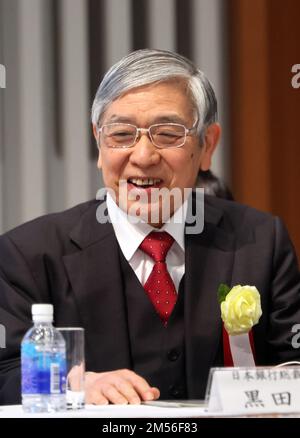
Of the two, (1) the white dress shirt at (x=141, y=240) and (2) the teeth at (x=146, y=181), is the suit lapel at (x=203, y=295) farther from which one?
(2) the teeth at (x=146, y=181)

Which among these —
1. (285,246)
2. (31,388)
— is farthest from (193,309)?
(31,388)

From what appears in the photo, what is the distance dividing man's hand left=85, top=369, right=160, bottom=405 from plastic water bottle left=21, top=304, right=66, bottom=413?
180mm

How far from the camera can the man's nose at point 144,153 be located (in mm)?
2346

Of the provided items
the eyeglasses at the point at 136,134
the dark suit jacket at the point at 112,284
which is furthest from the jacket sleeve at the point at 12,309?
the eyeglasses at the point at 136,134

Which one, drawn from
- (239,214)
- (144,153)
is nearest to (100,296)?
(144,153)

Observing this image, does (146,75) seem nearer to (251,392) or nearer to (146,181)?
(146,181)

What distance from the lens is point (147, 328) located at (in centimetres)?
231

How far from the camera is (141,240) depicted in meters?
2.39

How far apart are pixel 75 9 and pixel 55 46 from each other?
5.6 inches

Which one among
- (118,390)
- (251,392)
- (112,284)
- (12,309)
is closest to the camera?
(251,392)

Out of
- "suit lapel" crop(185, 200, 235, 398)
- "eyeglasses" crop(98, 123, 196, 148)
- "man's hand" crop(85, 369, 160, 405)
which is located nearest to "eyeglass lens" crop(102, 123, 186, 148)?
"eyeglasses" crop(98, 123, 196, 148)

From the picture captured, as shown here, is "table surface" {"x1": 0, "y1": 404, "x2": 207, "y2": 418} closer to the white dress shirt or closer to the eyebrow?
the white dress shirt

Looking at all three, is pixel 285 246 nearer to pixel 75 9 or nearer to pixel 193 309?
pixel 193 309

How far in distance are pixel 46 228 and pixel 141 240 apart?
0.25 metres
